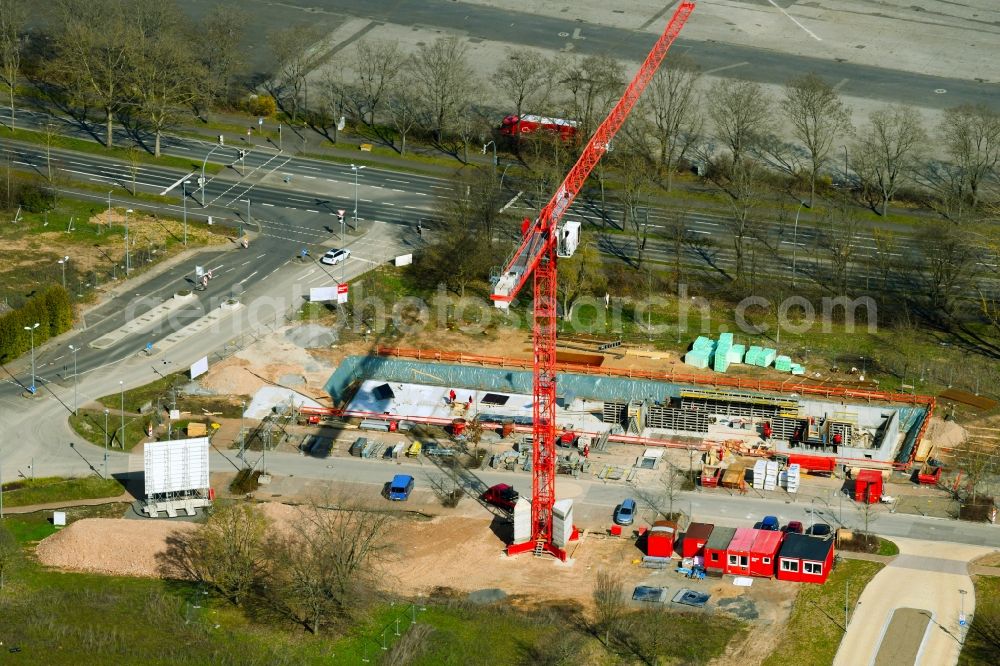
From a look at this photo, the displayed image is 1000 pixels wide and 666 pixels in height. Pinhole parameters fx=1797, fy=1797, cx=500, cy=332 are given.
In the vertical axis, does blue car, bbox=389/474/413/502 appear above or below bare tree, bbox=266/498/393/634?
above

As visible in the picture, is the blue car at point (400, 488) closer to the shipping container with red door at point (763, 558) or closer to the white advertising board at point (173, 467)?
the white advertising board at point (173, 467)

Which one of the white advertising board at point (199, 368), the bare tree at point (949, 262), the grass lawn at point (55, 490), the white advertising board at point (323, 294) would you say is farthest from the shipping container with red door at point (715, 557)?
the white advertising board at point (323, 294)

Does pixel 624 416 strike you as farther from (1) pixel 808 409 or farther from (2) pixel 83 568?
(2) pixel 83 568

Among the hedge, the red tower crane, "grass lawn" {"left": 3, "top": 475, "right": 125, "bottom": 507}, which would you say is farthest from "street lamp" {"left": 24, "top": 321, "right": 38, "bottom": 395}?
the red tower crane

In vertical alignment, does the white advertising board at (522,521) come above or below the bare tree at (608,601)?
above

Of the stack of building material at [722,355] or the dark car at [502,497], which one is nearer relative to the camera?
the dark car at [502,497]

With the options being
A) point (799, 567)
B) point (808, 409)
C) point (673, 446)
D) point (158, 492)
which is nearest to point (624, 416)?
point (673, 446)

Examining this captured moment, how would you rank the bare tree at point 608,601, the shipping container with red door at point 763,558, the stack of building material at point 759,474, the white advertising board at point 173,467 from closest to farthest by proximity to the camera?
the bare tree at point 608,601 < the shipping container with red door at point 763,558 < the white advertising board at point 173,467 < the stack of building material at point 759,474

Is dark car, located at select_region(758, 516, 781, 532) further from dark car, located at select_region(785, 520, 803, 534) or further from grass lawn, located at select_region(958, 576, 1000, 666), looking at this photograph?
grass lawn, located at select_region(958, 576, 1000, 666)
